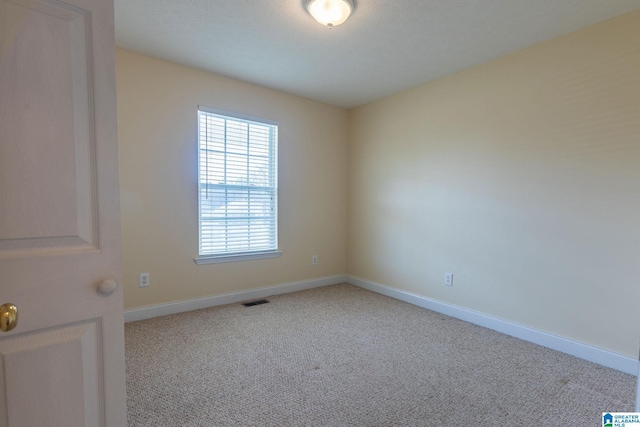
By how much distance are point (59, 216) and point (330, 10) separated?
2014 mm

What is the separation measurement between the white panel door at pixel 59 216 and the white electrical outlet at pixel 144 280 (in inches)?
87.6

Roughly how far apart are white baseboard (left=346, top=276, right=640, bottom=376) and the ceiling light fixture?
9.46ft

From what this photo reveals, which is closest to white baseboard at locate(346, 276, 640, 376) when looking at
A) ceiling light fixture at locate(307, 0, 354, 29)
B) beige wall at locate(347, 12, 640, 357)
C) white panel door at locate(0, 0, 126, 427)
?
beige wall at locate(347, 12, 640, 357)

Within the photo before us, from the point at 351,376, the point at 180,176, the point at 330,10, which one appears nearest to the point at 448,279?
the point at 351,376

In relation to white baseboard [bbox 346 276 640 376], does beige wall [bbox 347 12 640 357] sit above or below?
above

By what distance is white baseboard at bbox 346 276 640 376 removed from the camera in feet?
7.28

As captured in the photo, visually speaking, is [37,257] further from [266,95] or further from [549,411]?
[266,95]

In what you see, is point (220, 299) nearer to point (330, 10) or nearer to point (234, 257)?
point (234, 257)

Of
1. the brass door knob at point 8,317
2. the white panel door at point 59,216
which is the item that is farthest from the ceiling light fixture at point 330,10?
the brass door knob at point 8,317

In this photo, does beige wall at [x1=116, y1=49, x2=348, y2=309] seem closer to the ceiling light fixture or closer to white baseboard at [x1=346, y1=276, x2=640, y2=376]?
white baseboard at [x1=346, y1=276, x2=640, y2=376]

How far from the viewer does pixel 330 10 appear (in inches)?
82.4

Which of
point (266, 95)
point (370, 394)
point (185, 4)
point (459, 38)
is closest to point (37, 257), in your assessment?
point (370, 394)

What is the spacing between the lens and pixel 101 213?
38.6 inches

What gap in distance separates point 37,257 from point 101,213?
0.20 m
